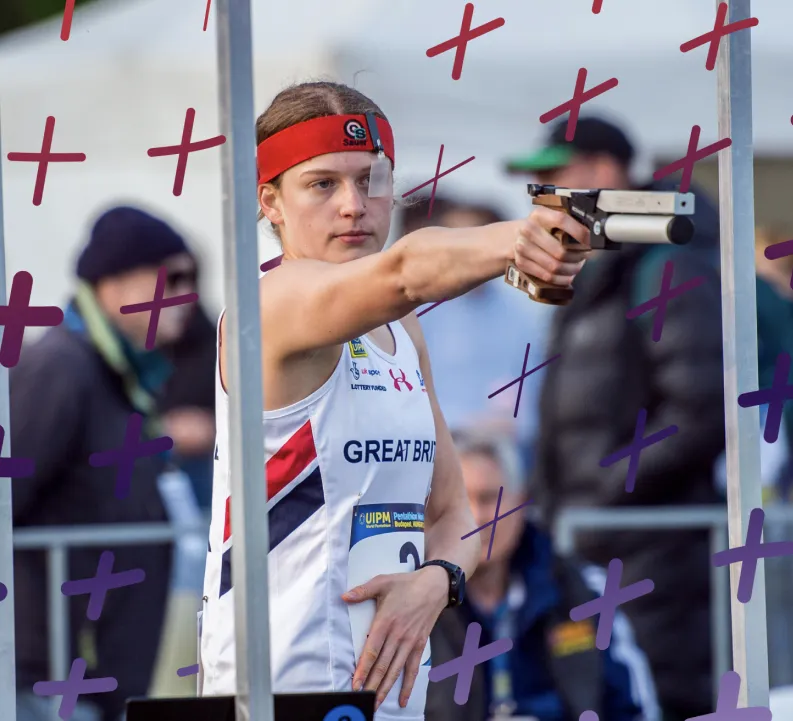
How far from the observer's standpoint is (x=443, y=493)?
2.79m

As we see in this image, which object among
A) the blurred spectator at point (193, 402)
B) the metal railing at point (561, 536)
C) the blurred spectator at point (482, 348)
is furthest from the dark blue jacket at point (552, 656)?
the blurred spectator at point (193, 402)

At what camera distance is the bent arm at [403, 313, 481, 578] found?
108 inches

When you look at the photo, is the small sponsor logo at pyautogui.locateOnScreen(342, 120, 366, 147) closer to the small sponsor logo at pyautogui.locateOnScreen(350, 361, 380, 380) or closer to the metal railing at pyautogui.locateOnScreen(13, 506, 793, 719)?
the small sponsor logo at pyautogui.locateOnScreen(350, 361, 380, 380)

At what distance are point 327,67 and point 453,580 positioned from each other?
376 centimetres

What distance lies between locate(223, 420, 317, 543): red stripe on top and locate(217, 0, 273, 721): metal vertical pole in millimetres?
516

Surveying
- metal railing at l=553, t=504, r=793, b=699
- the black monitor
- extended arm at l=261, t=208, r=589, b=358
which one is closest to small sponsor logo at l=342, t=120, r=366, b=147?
extended arm at l=261, t=208, r=589, b=358

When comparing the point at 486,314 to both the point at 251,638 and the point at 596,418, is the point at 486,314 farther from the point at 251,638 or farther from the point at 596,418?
the point at 251,638

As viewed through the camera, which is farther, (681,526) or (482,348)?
(482,348)

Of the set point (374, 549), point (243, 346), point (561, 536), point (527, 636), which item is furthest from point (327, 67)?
point (243, 346)

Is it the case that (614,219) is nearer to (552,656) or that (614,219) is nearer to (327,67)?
(552,656)

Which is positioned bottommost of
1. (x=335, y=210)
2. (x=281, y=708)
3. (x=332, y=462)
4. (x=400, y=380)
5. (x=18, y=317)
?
(x=281, y=708)

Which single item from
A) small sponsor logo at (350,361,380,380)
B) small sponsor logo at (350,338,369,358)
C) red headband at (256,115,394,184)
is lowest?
small sponsor logo at (350,361,380,380)

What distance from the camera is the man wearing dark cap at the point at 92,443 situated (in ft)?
15.5

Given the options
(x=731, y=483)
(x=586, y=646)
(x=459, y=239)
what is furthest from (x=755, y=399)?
(x=586, y=646)
